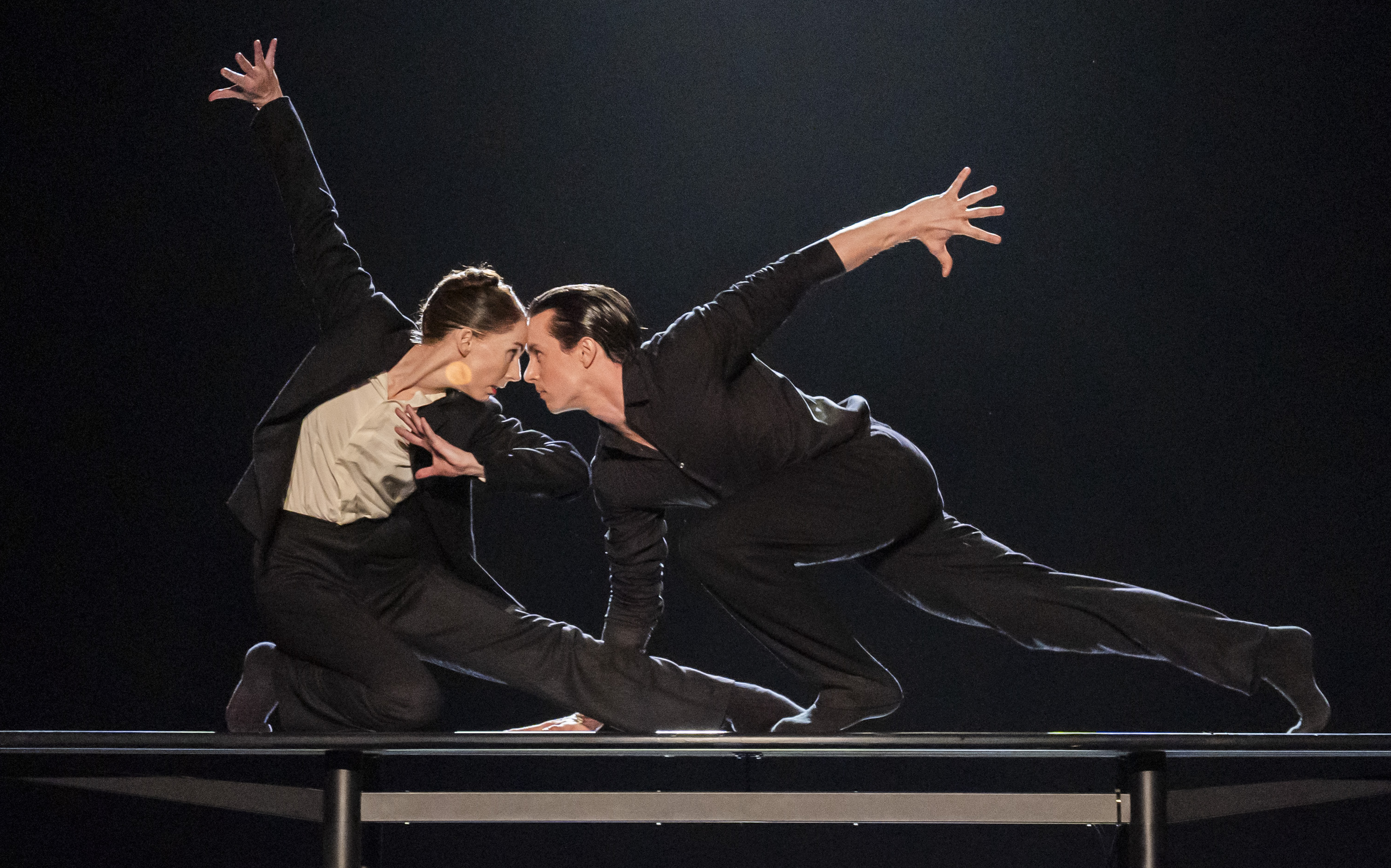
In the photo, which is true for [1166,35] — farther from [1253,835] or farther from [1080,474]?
[1253,835]

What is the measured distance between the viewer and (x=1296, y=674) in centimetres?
209

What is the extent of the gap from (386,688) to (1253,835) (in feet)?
6.73

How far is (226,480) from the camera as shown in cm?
274

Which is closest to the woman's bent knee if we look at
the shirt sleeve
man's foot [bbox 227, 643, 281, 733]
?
man's foot [bbox 227, 643, 281, 733]

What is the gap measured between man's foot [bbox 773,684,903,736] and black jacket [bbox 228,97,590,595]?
622mm

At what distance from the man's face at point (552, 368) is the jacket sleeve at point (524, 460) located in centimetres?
10

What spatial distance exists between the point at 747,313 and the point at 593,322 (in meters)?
0.30

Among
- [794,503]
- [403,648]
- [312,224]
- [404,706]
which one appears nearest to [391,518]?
[403,648]

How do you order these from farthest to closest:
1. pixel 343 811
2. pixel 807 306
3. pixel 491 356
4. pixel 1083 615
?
pixel 807 306
pixel 491 356
pixel 1083 615
pixel 343 811

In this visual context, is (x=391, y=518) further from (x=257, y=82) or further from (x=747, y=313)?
(x=257, y=82)

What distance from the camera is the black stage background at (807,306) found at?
267cm

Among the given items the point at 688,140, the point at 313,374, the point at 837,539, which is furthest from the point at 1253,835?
the point at 313,374

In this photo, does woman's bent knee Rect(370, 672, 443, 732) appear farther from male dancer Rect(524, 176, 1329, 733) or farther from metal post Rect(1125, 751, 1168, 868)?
metal post Rect(1125, 751, 1168, 868)

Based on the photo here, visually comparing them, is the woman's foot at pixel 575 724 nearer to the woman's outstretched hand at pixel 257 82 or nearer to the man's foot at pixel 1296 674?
the man's foot at pixel 1296 674
